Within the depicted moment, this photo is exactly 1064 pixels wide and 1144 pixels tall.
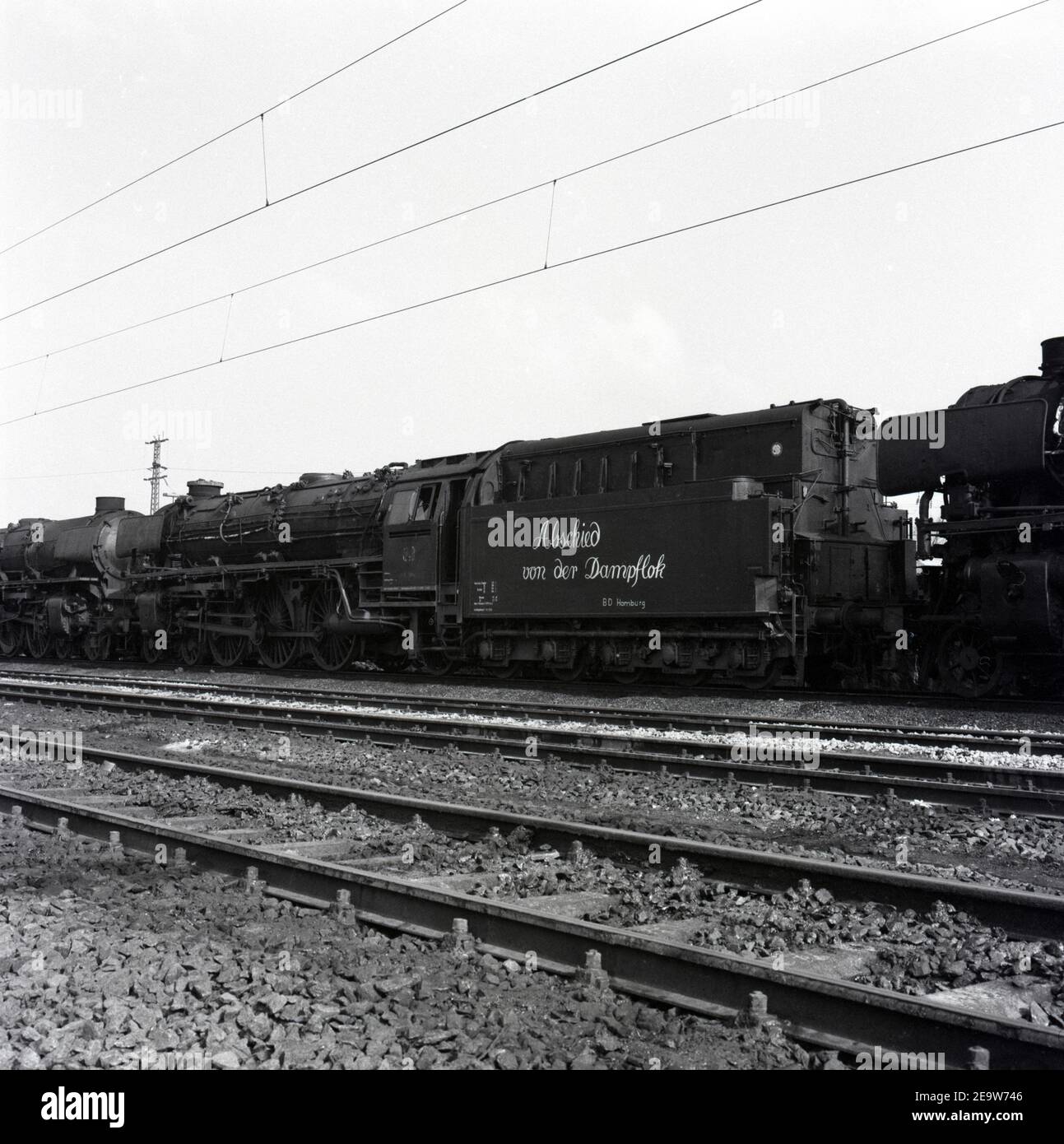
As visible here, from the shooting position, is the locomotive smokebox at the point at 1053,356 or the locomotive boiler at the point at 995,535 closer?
the locomotive boiler at the point at 995,535

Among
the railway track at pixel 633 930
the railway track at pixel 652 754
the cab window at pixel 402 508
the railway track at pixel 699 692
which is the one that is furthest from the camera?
the cab window at pixel 402 508

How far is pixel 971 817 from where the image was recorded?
6789 millimetres

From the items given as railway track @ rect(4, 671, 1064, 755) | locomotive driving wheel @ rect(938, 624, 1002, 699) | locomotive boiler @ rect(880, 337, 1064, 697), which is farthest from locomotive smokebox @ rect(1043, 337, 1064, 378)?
railway track @ rect(4, 671, 1064, 755)

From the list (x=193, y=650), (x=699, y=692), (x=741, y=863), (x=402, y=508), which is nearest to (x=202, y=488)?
(x=193, y=650)

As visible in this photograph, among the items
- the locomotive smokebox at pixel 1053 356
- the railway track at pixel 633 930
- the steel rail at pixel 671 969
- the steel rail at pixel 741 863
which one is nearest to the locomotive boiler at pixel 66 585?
the railway track at pixel 633 930

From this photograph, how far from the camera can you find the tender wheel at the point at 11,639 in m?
28.4

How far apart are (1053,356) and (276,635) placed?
13898 millimetres

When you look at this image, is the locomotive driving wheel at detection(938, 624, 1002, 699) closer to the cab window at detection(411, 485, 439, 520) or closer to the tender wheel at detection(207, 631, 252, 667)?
the cab window at detection(411, 485, 439, 520)

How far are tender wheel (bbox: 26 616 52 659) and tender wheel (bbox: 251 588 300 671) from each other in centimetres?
871

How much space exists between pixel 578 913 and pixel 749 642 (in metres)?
9.16

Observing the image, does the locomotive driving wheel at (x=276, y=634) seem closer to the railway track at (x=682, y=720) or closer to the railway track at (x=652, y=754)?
the railway track at (x=682, y=720)

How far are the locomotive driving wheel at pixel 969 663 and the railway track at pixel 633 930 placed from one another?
28.2ft

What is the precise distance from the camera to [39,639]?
2720 cm

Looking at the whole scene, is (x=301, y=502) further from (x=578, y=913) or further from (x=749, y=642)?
(x=578, y=913)
